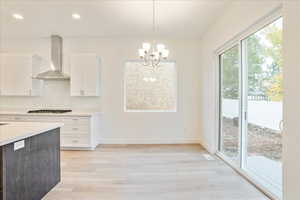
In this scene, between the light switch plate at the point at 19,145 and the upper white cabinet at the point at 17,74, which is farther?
the upper white cabinet at the point at 17,74

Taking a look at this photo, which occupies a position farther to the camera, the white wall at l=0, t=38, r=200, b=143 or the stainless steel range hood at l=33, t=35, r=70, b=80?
the white wall at l=0, t=38, r=200, b=143

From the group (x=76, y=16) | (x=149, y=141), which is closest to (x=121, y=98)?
(x=149, y=141)

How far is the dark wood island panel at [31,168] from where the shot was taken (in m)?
1.96

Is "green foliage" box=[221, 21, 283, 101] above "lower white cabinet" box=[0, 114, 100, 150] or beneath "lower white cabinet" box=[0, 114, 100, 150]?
above

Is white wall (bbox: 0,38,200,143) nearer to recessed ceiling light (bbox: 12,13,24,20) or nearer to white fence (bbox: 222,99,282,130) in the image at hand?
recessed ceiling light (bbox: 12,13,24,20)

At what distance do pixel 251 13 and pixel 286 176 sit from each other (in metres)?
2.15

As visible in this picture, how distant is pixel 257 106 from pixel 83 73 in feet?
12.6

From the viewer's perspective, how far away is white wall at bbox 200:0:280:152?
295 centimetres

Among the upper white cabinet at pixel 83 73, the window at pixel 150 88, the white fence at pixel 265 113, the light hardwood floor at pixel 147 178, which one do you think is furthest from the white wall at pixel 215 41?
the upper white cabinet at pixel 83 73

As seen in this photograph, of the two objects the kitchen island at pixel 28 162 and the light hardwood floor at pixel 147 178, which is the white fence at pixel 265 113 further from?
the kitchen island at pixel 28 162

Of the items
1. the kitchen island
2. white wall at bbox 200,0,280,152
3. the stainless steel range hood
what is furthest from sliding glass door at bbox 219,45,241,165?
the stainless steel range hood

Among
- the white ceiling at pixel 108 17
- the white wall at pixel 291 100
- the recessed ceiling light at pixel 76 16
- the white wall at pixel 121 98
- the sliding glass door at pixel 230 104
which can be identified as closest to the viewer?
the white wall at pixel 291 100

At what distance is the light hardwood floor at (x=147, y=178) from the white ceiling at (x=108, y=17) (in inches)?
111

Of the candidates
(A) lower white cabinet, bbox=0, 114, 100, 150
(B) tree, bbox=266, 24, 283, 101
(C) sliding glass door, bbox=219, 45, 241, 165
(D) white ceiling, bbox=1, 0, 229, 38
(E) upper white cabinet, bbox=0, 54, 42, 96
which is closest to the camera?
(B) tree, bbox=266, 24, 283, 101
